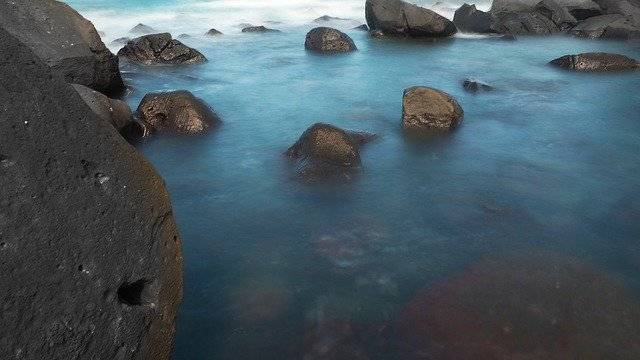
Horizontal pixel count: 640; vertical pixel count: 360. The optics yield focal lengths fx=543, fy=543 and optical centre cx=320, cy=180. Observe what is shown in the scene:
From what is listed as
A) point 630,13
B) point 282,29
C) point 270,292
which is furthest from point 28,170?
point 630,13

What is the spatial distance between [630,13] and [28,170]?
26832 mm

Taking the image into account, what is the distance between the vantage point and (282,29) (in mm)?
25844

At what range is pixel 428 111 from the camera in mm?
11703

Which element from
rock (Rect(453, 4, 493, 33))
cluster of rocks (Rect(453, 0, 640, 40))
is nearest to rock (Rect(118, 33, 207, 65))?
rock (Rect(453, 4, 493, 33))

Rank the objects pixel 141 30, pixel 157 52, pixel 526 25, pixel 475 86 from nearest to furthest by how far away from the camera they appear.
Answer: pixel 475 86
pixel 157 52
pixel 526 25
pixel 141 30

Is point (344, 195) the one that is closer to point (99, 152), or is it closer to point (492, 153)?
point (492, 153)

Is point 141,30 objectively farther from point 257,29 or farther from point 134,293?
point 134,293

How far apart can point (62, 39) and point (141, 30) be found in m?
13.3

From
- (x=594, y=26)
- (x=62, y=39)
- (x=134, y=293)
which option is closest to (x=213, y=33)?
(x=62, y=39)

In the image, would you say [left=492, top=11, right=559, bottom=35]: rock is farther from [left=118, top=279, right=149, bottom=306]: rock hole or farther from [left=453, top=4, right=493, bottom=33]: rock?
[left=118, top=279, right=149, bottom=306]: rock hole

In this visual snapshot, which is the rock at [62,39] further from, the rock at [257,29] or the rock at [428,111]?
the rock at [257,29]

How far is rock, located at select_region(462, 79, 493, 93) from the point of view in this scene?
48.8ft

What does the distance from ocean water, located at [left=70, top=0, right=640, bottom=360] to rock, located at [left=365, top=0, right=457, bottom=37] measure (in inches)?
219

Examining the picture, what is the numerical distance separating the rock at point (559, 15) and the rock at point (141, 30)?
18073mm
